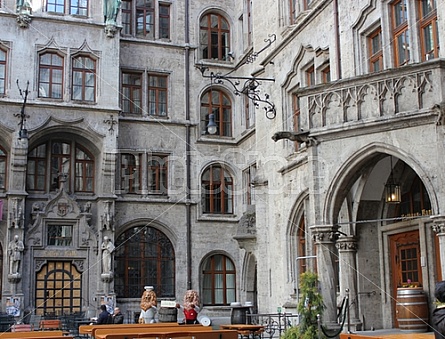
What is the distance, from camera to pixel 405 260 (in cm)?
1599

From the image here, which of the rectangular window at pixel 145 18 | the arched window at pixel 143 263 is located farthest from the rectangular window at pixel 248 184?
the rectangular window at pixel 145 18

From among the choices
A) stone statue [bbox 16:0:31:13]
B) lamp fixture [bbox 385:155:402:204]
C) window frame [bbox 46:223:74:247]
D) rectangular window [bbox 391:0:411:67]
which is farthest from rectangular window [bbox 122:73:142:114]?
lamp fixture [bbox 385:155:402:204]

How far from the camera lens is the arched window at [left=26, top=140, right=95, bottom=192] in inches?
1027

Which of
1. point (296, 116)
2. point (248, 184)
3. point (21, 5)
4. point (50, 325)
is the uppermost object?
point (21, 5)

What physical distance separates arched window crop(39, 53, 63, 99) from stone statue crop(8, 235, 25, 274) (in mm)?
5336

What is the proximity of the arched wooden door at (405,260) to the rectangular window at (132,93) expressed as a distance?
1398 cm

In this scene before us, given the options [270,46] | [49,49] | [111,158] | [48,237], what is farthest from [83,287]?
[270,46]

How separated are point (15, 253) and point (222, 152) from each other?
8.89 meters

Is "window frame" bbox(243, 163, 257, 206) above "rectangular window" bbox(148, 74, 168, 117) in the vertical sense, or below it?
below

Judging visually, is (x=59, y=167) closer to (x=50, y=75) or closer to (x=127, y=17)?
(x=50, y=75)

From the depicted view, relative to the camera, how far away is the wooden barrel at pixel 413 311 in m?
14.4

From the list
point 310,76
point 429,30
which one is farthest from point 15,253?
point 429,30

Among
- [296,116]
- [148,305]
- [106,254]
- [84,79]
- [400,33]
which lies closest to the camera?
[400,33]

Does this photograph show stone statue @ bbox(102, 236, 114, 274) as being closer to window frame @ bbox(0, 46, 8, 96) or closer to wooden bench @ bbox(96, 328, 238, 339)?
window frame @ bbox(0, 46, 8, 96)
